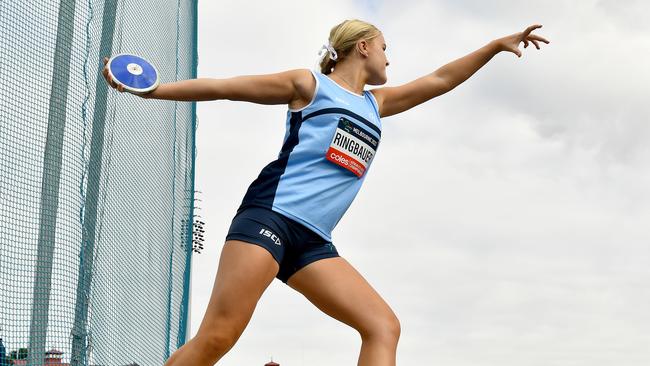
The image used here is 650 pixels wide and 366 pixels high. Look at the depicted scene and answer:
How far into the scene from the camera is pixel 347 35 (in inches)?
146

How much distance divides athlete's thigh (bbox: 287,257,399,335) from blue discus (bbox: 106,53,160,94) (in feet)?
3.03

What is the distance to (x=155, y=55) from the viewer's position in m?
6.36

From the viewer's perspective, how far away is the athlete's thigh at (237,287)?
3139mm

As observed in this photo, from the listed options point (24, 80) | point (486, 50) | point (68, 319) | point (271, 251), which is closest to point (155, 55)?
point (24, 80)

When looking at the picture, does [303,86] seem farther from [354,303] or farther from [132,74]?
[354,303]

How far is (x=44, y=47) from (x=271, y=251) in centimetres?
201

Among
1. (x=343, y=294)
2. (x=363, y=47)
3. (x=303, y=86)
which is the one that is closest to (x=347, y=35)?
(x=363, y=47)

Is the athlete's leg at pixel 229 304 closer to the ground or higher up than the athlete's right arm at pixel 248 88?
closer to the ground

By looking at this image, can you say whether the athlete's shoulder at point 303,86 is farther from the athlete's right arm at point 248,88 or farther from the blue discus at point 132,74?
the blue discus at point 132,74

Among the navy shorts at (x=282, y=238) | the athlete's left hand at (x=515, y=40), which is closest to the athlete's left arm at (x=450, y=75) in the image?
the athlete's left hand at (x=515, y=40)

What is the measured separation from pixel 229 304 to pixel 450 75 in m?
1.54

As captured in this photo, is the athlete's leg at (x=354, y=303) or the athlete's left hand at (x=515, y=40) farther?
the athlete's left hand at (x=515, y=40)

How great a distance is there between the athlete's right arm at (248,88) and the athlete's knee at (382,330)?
93 centimetres

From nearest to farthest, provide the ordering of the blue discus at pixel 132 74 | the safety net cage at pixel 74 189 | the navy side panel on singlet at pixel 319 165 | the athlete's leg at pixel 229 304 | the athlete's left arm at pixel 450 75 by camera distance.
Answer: the athlete's leg at pixel 229 304 < the blue discus at pixel 132 74 < the navy side panel on singlet at pixel 319 165 < the athlete's left arm at pixel 450 75 < the safety net cage at pixel 74 189
